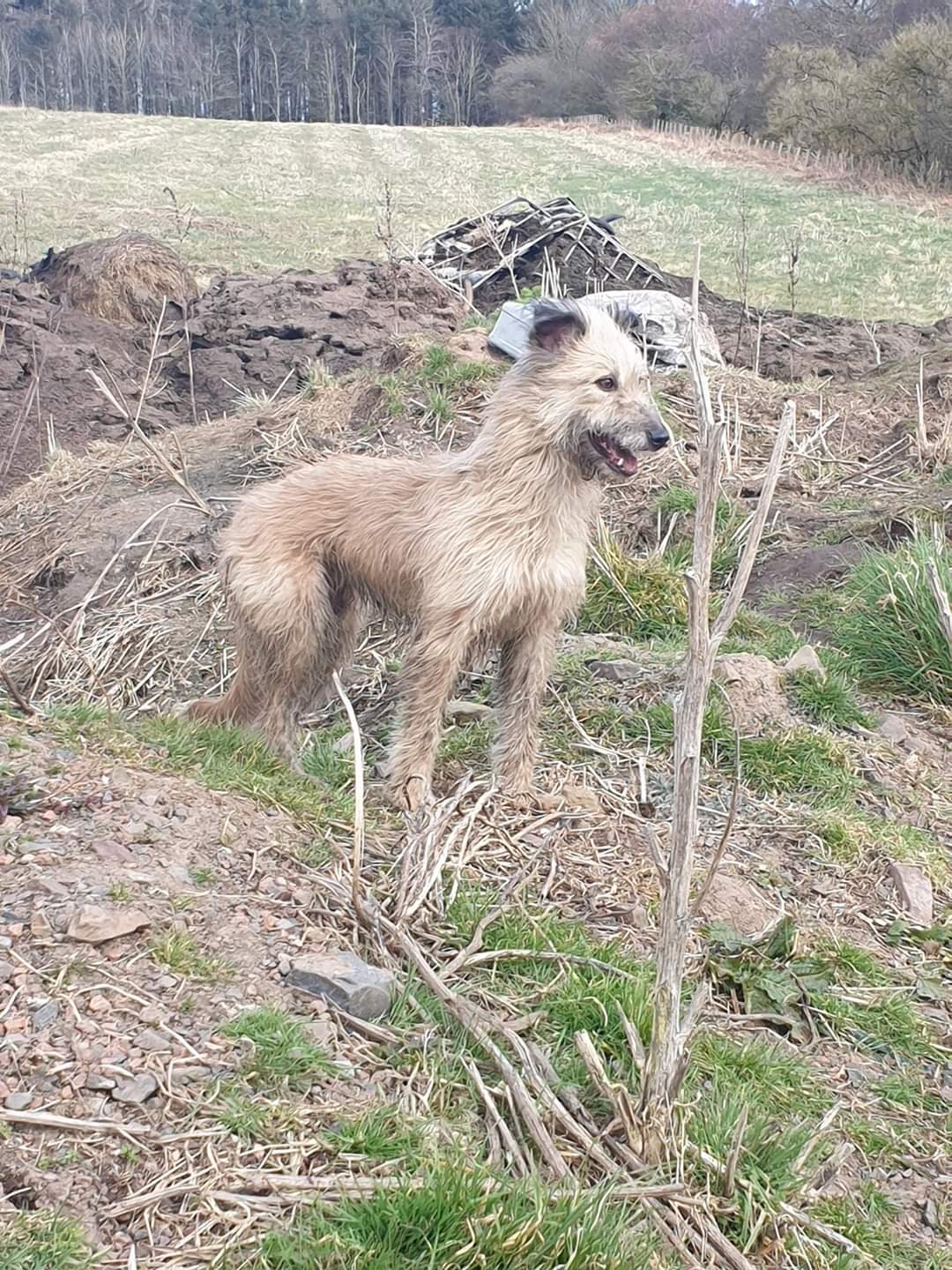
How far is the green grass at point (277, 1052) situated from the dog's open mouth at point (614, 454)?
253 centimetres

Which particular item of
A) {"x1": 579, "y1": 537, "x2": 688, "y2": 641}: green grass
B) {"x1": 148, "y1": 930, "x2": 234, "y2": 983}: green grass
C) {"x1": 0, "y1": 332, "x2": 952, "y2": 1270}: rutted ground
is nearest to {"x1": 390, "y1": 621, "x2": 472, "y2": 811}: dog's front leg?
{"x1": 0, "y1": 332, "x2": 952, "y2": 1270}: rutted ground

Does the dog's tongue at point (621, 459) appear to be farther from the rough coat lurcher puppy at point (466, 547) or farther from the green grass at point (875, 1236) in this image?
the green grass at point (875, 1236)

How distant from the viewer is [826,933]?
4.39m

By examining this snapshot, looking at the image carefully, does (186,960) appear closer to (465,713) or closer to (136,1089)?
(136,1089)

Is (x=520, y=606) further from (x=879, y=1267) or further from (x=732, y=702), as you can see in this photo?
(x=879, y=1267)

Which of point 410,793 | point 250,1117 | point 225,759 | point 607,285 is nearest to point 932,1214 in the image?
point 250,1117

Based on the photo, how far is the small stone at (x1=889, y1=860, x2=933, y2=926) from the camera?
15.2 feet

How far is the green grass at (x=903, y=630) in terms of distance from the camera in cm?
626

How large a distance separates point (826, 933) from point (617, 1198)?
6.01 feet

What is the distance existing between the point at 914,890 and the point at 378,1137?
8.62 feet

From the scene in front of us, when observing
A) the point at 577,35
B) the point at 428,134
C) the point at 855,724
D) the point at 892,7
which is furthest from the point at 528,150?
the point at 855,724

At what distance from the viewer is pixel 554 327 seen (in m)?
4.87

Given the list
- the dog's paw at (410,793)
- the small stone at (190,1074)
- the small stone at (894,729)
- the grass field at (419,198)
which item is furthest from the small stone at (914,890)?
the grass field at (419,198)

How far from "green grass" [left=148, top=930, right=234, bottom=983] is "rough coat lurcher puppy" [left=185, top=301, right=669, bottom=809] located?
156 centimetres
